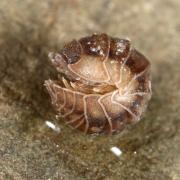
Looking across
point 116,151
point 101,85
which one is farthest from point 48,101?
point 116,151

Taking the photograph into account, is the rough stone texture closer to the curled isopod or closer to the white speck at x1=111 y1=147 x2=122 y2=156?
the white speck at x1=111 y1=147 x2=122 y2=156

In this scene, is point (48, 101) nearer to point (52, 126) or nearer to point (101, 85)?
point (52, 126)

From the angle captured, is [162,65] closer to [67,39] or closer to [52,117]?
[67,39]

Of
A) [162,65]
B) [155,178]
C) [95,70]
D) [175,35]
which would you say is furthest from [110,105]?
[175,35]

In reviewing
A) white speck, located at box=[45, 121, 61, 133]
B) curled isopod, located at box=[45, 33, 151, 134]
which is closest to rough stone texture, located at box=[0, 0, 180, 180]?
white speck, located at box=[45, 121, 61, 133]

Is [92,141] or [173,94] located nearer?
[92,141]

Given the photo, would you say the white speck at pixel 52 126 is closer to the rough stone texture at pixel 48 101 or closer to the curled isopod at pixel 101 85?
the rough stone texture at pixel 48 101
